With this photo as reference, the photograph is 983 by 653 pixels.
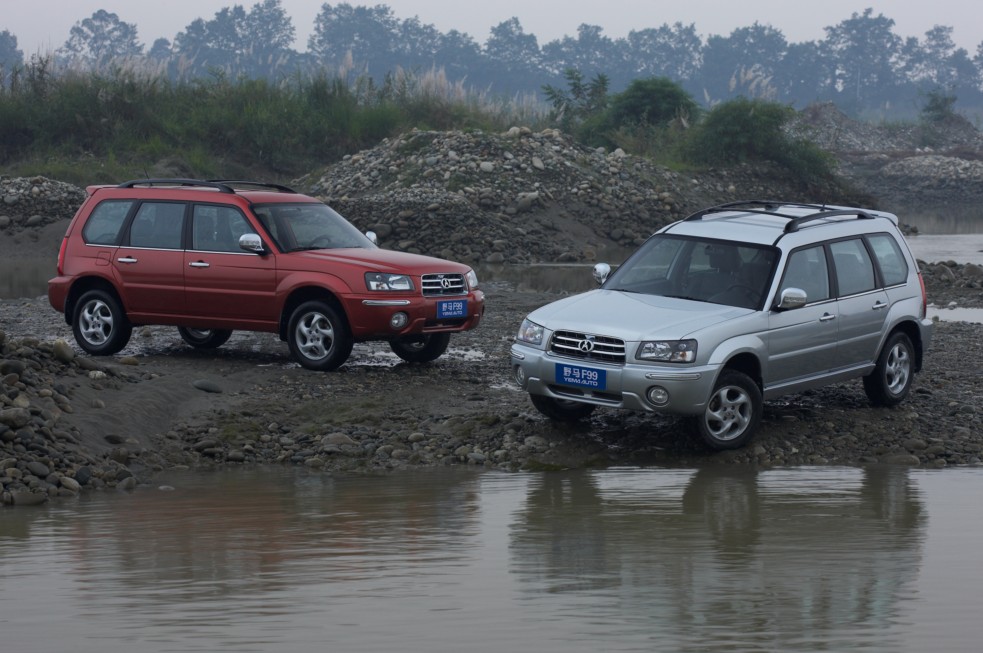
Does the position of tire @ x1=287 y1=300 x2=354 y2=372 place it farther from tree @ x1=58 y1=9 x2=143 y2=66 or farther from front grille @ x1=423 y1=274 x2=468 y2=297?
tree @ x1=58 y1=9 x2=143 y2=66

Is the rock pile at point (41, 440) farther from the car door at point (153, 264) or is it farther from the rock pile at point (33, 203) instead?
the rock pile at point (33, 203)

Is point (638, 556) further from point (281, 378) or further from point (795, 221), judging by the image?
point (281, 378)

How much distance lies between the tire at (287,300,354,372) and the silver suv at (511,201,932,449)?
2.67 meters

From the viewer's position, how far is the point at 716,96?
144 metres

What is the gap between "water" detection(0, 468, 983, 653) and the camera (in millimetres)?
5980

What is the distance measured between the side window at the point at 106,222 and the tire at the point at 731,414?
690 centimetres

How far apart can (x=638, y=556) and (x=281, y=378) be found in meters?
6.09

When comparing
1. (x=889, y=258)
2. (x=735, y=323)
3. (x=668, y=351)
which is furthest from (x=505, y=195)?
(x=668, y=351)

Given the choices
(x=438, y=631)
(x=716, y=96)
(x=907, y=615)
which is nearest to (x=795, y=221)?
(x=907, y=615)

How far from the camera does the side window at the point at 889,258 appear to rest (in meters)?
11.9

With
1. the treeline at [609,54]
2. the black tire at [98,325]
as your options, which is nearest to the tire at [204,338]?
the black tire at [98,325]

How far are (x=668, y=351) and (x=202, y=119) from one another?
31390 millimetres

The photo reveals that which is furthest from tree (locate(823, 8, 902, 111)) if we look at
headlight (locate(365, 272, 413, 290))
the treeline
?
headlight (locate(365, 272, 413, 290))

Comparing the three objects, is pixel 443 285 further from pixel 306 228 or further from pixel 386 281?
pixel 306 228
